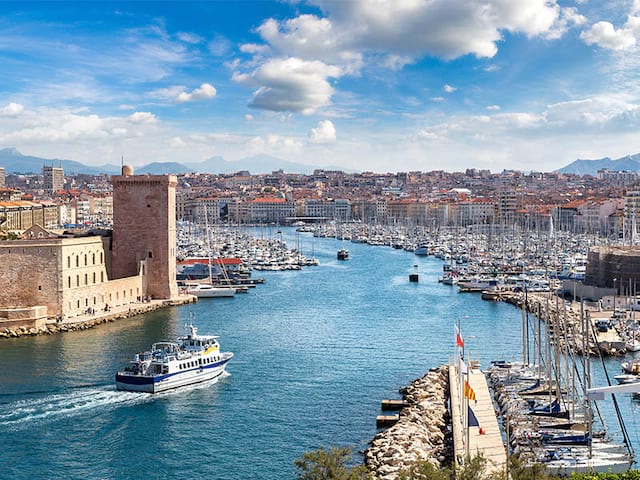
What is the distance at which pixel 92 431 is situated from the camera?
13.6 metres

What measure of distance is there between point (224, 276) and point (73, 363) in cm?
1738

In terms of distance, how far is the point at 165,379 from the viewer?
1633cm

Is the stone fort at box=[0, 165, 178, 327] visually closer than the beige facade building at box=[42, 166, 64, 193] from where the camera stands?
Yes

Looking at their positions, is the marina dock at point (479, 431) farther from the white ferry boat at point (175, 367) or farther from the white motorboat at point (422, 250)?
the white motorboat at point (422, 250)

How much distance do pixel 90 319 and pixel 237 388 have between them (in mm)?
8763

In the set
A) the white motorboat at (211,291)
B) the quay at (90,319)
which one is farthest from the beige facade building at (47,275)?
the white motorboat at (211,291)

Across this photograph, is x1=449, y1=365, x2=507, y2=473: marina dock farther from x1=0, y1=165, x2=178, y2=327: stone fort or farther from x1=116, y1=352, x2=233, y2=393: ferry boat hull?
x1=0, y1=165, x2=178, y2=327: stone fort

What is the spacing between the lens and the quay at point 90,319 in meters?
21.9

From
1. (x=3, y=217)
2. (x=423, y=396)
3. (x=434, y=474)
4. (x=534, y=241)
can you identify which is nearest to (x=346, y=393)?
(x=423, y=396)

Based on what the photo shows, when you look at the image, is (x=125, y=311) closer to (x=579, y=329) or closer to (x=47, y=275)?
(x=47, y=275)

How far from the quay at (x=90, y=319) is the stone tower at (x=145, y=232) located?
3.48ft

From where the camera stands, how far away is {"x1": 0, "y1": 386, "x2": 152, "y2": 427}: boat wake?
14.2 meters

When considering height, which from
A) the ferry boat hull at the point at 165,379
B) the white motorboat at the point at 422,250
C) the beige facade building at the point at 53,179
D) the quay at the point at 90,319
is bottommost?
the ferry boat hull at the point at 165,379

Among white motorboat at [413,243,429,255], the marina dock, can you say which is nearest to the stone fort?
the marina dock
